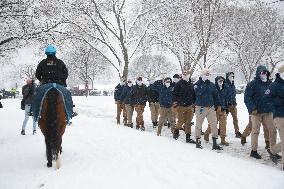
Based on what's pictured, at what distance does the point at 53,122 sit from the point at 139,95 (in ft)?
27.5

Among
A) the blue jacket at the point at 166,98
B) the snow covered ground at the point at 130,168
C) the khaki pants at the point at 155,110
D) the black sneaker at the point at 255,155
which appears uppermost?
the blue jacket at the point at 166,98

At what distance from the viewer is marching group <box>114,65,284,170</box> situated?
8.59 m

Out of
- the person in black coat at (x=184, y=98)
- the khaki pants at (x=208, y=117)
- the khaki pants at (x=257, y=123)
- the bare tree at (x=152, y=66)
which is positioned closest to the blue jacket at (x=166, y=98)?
the person in black coat at (x=184, y=98)

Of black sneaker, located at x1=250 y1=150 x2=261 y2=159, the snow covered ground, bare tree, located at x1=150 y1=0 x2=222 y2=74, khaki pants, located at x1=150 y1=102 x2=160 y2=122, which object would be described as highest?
bare tree, located at x1=150 y1=0 x2=222 y2=74

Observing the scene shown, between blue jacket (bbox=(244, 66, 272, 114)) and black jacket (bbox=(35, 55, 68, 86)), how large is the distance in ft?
14.9

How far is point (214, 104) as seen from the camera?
428 inches

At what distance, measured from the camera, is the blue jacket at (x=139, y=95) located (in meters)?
15.3

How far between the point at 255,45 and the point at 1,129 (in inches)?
1161

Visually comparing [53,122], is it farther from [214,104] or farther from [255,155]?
[214,104]

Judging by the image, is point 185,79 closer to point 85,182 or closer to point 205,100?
point 205,100

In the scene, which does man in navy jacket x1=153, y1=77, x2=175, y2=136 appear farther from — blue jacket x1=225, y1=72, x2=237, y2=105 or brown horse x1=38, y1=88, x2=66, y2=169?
brown horse x1=38, y1=88, x2=66, y2=169

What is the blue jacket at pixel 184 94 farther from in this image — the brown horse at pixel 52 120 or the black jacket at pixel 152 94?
the brown horse at pixel 52 120

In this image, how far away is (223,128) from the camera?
11.4 metres

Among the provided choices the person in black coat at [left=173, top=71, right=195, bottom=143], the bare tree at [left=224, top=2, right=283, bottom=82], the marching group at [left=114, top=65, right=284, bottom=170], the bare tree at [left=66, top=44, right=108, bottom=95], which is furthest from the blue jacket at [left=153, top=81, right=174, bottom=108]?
the bare tree at [left=66, top=44, right=108, bottom=95]
